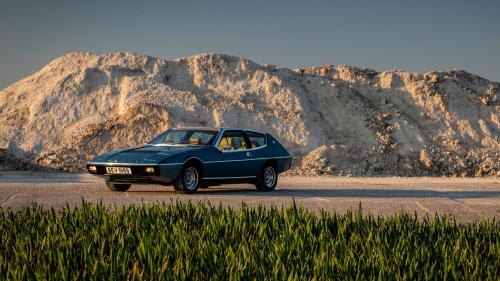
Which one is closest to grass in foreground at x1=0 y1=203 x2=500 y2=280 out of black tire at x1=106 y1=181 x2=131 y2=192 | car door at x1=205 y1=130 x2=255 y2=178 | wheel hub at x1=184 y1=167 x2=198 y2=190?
wheel hub at x1=184 y1=167 x2=198 y2=190

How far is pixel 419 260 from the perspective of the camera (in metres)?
6.23

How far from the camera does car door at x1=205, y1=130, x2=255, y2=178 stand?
53.8 feet

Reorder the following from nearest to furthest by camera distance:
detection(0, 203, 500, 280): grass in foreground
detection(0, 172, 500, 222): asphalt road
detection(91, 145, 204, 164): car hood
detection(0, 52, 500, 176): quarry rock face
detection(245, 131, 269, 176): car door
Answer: detection(0, 203, 500, 280): grass in foreground < detection(0, 172, 500, 222): asphalt road < detection(91, 145, 204, 164): car hood < detection(245, 131, 269, 176): car door < detection(0, 52, 500, 176): quarry rock face

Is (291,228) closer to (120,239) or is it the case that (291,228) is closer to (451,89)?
(120,239)

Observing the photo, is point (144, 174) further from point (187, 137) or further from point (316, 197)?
point (316, 197)

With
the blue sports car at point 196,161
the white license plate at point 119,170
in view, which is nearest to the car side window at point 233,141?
the blue sports car at point 196,161

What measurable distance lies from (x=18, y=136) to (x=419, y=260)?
2922 centimetres

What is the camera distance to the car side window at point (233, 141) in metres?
17.0

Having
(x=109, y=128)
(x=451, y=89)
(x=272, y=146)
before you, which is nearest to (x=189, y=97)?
(x=109, y=128)

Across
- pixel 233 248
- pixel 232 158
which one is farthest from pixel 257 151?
pixel 233 248

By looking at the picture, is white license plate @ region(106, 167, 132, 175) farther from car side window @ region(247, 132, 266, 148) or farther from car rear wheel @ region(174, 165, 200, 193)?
car side window @ region(247, 132, 266, 148)

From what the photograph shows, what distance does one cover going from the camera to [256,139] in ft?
58.7

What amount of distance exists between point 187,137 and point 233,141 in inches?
40.1

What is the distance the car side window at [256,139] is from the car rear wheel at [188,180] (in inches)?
80.8
